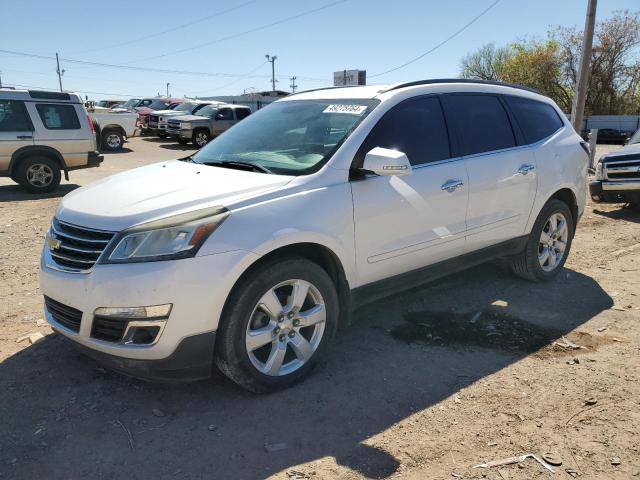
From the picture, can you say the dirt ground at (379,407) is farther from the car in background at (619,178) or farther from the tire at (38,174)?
the tire at (38,174)

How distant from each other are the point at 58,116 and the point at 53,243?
9.21m

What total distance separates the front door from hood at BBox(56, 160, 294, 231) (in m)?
0.62

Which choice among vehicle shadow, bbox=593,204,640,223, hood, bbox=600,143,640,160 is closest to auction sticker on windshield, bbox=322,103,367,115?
vehicle shadow, bbox=593,204,640,223

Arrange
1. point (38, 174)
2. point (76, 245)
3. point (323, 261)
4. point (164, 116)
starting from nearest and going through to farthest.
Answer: point (76, 245)
point (323, 261)
point (38, 174)
point (164, 116)

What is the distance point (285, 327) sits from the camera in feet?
10.8

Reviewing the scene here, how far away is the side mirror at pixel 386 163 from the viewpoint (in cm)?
334

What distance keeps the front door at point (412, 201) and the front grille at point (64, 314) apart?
1.72 meters

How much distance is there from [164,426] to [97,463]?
407 millimetres

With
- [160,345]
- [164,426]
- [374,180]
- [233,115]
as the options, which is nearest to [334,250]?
[374,180]

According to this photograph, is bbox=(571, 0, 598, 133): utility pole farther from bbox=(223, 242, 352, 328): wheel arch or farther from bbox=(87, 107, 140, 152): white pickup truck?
bbox=(87, 107, 140, 152): white pickup truck

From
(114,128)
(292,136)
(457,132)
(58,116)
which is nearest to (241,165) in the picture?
(292,136)

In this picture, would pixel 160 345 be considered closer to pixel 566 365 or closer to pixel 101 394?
pixel 101 394

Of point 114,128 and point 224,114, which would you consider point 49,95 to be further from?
point 224,114

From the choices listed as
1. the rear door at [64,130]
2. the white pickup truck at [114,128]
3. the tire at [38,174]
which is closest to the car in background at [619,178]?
the rear door at [64,130]
